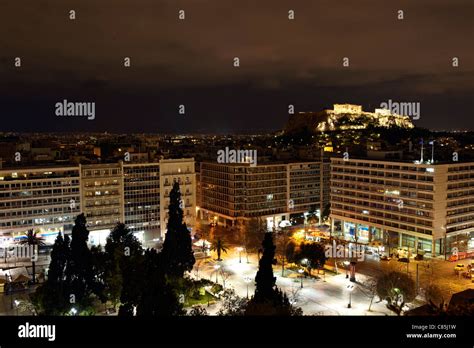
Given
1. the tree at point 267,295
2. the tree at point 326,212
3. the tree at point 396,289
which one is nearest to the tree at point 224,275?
the tree at point 267,295

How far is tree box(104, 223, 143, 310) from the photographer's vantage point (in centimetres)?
2280

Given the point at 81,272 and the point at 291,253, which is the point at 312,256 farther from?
the point at 81,272

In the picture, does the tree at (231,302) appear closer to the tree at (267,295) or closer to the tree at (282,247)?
the tree at (267,295)

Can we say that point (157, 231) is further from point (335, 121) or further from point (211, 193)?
point (335, 121)

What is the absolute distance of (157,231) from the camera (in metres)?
49.3

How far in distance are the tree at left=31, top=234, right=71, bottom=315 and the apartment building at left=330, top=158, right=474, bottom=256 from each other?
29511mm

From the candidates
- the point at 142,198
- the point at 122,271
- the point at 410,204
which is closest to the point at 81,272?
the point at 122,271

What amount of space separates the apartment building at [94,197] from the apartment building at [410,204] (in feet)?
56.4

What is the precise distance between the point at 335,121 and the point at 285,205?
9554cm

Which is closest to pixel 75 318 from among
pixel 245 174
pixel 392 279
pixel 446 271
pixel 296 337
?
pixel 296 337

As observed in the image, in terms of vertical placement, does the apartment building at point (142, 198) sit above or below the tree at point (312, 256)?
above

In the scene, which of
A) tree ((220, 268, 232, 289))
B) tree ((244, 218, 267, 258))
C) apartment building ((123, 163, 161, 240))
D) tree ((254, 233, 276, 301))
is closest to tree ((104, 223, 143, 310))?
tree ((254, 233, 276, 301))

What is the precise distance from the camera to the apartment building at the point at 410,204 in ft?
140

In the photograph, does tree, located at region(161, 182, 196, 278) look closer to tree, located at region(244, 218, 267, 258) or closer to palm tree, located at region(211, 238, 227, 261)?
palm tree, located at region(211, 238, 227, 261)
